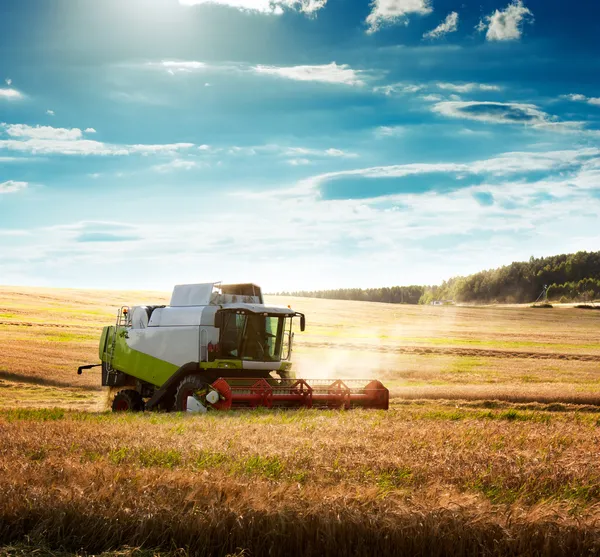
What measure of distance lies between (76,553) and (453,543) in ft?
9.86

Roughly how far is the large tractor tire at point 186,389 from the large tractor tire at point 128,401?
3008 millimetres

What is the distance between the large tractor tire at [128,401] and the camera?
20.6m

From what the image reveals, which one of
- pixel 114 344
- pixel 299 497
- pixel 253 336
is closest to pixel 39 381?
pixel 114 344

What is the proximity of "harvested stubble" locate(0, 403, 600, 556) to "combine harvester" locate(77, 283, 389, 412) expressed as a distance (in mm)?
8332

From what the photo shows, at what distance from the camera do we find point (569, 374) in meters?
35.7

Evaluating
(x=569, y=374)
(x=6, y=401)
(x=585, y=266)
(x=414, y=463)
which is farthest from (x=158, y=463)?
(x=585, y=266)

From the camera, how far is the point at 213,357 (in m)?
18.7

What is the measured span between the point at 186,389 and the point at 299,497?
12.5m

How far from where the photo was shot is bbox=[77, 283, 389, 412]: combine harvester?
17.4 metres

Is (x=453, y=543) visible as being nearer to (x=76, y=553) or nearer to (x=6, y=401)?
(x=76, y=553)

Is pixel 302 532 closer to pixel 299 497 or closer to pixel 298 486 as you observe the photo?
pixel 299 497

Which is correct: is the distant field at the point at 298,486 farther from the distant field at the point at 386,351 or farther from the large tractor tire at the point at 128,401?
the distant field at the point at 386,351

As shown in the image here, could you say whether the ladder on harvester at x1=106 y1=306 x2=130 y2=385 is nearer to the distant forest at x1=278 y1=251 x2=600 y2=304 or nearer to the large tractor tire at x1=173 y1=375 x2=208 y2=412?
the large tractor tire at x1=173 y1=375 x2=208 y2=412

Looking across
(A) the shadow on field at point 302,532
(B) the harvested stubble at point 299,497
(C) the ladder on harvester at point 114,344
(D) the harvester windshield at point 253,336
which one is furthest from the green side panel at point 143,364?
(A) the shadow on field at point 302,532
